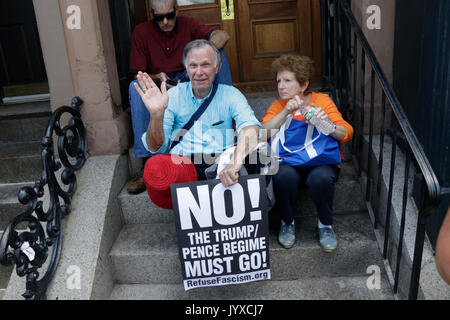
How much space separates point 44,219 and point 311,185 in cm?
166

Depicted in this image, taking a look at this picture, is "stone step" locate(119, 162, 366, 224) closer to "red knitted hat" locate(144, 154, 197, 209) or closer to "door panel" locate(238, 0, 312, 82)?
"red knitted hat" locate(144, 154, 197, 209)

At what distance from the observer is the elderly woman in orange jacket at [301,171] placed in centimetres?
244

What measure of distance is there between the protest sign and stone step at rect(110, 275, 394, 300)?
0.18 meters

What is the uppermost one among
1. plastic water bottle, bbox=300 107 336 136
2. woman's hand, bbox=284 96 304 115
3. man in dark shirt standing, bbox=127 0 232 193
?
man in dark shirt standing, bbox=127 0 232 193

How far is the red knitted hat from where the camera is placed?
7.65ft

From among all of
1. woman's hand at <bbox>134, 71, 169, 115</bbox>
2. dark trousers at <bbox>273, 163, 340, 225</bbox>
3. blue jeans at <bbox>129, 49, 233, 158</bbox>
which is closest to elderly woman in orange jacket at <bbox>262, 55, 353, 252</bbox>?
dark trousers at <bbox>273, 163, 340, 225</bbox>

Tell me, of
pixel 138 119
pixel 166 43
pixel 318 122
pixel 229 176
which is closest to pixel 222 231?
pixel 229 176

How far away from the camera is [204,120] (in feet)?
8.35

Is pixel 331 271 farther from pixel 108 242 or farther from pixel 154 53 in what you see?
pixel 154 53

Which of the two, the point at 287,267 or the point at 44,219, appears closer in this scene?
the point at 44,219

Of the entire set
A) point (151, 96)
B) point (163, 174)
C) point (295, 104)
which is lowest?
point (163, 174)

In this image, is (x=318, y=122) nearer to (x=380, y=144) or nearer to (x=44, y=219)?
(x=380, y=144)

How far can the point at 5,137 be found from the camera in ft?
12.6

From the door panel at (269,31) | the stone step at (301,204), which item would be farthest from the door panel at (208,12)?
the stone step at (301,204)
